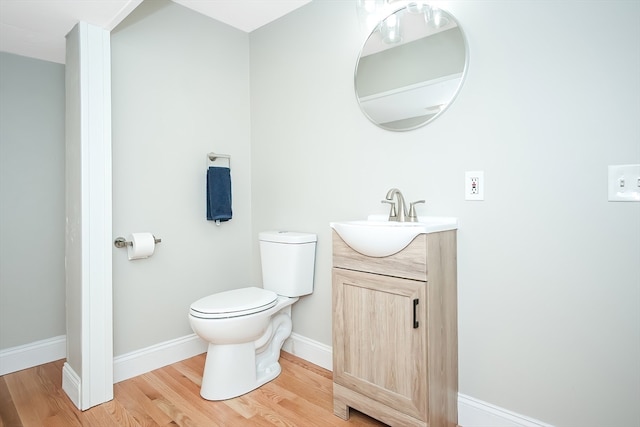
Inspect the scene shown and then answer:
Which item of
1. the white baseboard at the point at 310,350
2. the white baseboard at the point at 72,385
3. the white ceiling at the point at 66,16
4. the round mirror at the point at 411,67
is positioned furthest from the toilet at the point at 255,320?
the white ceiling at the point at 66,16

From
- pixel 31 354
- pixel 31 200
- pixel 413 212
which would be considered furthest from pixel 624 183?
pixel 31 354

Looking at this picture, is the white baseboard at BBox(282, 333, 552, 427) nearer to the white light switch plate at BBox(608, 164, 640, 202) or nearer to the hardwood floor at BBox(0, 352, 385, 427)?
the hardwood floor at BBox(0, 352, 385, 427)

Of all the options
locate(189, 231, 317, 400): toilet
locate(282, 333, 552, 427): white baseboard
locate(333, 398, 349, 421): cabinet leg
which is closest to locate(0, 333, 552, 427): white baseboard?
locate(189, 231, 317, 400): toilet

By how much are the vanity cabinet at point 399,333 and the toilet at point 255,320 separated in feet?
1.52

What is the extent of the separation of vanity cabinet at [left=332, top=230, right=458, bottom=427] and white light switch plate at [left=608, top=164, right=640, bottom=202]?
0.58 meters

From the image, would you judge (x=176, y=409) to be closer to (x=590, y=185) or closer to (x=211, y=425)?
(x=211, y=425)

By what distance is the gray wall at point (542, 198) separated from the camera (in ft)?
4.21

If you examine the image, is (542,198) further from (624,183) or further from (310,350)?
(310,350)

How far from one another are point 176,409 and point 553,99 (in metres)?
2.13

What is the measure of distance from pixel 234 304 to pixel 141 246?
0.65 meters

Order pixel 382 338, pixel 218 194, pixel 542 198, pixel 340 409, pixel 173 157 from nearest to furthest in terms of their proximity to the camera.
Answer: pixel 542 198
pixel 382 338
pixel 340 409
pixel 173 157
pixel 218 194

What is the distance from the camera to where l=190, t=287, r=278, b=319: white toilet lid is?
179 cm

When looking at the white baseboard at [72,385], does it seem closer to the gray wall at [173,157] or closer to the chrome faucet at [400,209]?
the gray wall at [173,157]

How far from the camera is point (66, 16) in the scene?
173 cm
